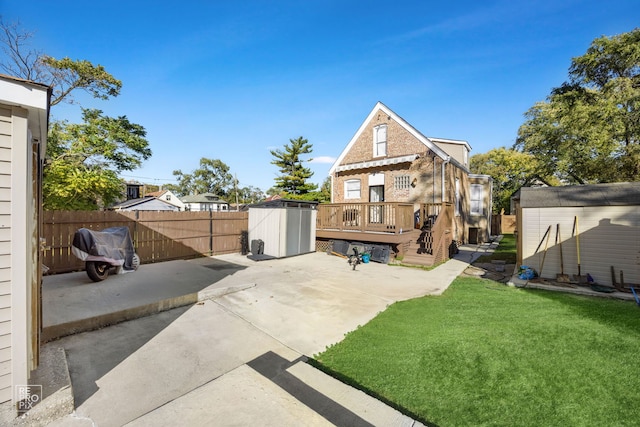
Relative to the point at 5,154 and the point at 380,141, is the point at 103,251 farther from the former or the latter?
the point at 380,141

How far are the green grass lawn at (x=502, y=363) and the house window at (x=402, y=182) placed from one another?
8820 millimetres

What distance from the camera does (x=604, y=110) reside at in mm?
11875

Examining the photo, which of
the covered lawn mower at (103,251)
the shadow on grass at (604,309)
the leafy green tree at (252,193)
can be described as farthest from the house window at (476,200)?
the leafy green tree at (252,193)

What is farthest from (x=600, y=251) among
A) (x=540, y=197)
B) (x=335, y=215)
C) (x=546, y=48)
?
(x=546, y=48)

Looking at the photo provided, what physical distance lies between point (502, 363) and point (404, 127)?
1217cm

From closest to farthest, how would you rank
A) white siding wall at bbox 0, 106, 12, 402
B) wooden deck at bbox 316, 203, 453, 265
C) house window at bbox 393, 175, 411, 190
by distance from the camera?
1. white siding wall at bbox 0, 106, 12, 402
2. wooden deck at bbox 316, 203, 453, 265
3. house window at bbox 393, 175, 411, 190

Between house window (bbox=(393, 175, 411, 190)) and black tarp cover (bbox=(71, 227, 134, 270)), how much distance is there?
454 inches

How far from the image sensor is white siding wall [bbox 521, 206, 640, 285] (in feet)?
20.9

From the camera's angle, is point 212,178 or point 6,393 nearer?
point 6,393

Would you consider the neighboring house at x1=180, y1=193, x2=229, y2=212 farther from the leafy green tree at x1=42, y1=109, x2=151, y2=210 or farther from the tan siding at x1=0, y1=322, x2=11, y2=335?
the tan siding at x1=0, y1=322, x2=11, y2=335

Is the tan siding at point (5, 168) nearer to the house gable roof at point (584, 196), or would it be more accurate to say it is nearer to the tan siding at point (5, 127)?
the tan siding at point (5, 127)

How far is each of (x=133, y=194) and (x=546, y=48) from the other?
49.1 m

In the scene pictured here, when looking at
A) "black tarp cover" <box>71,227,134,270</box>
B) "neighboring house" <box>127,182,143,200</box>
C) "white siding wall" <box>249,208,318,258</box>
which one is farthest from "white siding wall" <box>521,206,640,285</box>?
"neighboring house" <box>127,182,143,200</box>

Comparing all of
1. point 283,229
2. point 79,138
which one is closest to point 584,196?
point 283,229
